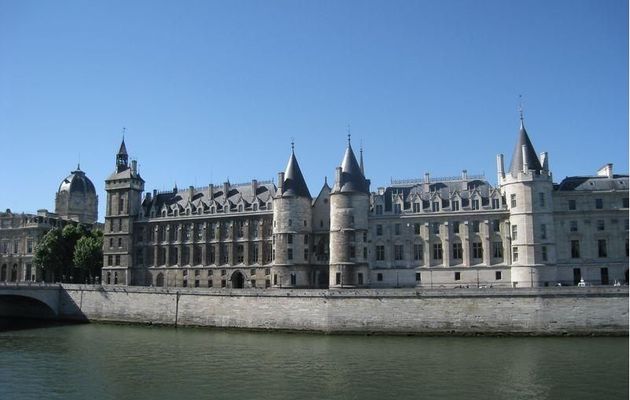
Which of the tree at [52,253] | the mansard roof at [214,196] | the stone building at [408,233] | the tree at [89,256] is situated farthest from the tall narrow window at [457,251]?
the tree at [52,253]

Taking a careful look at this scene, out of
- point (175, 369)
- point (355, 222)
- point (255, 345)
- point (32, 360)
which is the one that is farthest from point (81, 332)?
point (355, 222)

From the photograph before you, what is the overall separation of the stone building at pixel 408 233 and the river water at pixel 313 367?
1253cm

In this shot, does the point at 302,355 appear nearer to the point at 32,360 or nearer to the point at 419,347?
the point at 419,347

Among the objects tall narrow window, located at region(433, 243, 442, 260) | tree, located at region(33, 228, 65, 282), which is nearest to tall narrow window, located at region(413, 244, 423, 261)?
tall narrow window, located at region(433, 243, 442, 260)

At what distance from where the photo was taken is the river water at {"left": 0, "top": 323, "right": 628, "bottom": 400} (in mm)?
30125

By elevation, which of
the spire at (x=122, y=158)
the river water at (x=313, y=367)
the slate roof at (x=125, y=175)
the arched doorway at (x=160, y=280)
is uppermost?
the spire at (x=122, y=158)

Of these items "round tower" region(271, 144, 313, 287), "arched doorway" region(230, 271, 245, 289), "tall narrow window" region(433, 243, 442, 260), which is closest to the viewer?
"tall narrow window" region(433, 243, 442, 260)

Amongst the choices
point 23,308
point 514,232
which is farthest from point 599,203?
point 23,308

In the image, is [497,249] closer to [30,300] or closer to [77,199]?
[30,300]

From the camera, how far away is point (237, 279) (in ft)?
233

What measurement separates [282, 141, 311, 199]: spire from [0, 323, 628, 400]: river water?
19.0 m

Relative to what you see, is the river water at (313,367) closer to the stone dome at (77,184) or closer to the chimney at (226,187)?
the chimney at (226,187)

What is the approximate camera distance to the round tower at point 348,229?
198 ft

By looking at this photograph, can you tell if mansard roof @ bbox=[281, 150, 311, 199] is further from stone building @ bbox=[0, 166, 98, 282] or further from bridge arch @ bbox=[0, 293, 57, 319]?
stone building @ bbox=[0, 166, 98, 282]
